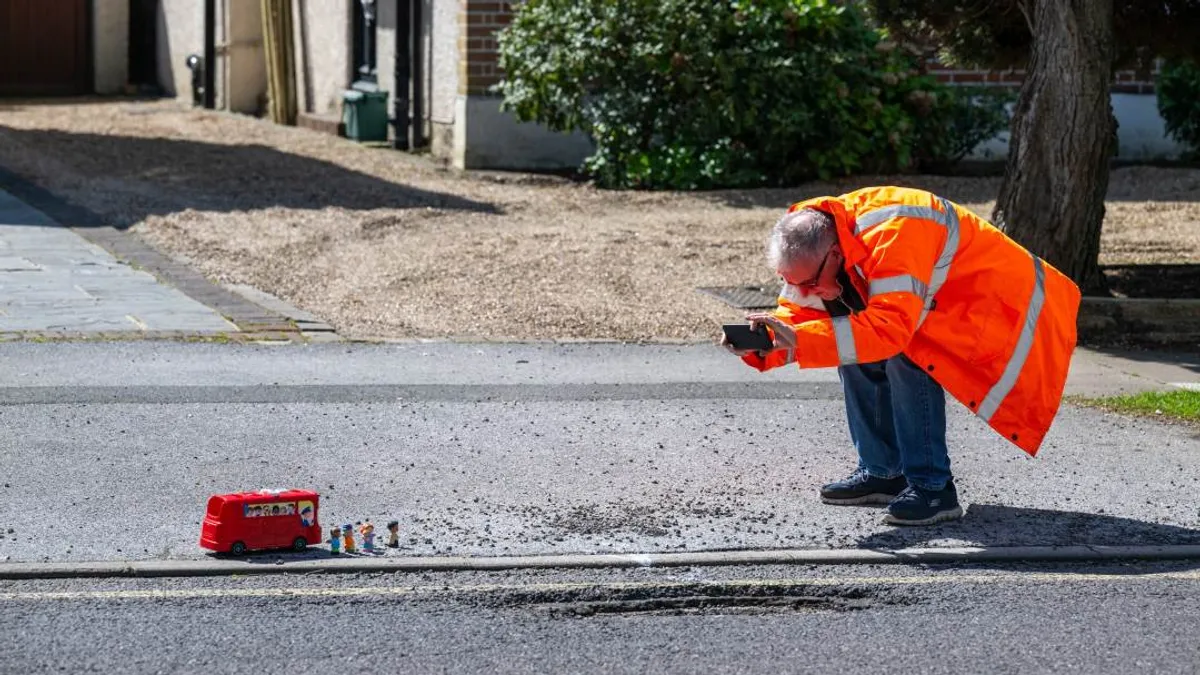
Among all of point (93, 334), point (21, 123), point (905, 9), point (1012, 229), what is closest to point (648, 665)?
Result: point (93, 334)

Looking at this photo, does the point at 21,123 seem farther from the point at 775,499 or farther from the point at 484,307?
the point at 775,499

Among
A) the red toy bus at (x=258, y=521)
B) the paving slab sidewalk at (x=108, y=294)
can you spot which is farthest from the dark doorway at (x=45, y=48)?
the red toy bus at (x=258, y=521)

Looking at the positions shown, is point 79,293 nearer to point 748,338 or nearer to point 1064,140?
point 1064,140

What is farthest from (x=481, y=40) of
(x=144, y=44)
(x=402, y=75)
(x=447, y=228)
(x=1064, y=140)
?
(x=144, y=44)

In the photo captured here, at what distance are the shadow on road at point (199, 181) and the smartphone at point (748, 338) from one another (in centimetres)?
928

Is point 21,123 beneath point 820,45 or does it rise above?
beneath

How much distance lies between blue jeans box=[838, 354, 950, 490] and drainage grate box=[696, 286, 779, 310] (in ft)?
15.3

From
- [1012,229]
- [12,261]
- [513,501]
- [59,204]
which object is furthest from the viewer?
[59,204]

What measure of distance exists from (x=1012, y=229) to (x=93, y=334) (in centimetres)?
557

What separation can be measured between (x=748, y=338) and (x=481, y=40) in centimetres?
1254

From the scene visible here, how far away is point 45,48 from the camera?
1061 inches

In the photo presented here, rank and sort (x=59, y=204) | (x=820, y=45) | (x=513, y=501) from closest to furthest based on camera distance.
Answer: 1. (x=513, y=501)
2. (x=59, y=204)
3. (x=820, y=45)

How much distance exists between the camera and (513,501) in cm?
679

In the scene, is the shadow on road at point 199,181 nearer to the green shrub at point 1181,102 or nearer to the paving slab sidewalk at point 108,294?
the paving slab sidewalk at point 108,294
